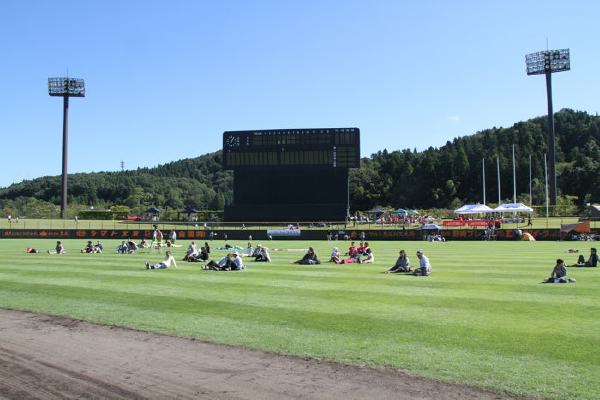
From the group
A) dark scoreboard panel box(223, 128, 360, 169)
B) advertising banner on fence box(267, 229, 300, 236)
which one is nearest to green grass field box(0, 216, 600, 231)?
advertising banner on fence box(267, 229, 300, 236)

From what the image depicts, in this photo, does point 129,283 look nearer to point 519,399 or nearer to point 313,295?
point 313,295

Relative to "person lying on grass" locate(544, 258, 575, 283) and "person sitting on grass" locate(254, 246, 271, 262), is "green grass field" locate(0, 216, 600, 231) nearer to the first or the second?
"person sitting on grass" locate(254, 246, 271, 262)

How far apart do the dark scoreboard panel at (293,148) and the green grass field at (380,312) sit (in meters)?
44.7

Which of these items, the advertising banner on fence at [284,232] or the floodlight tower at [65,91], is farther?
the floodlight tower at [65,91]

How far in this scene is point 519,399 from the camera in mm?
7590

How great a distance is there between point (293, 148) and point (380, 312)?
187ft

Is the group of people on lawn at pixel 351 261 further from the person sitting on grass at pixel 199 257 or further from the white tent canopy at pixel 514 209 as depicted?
the white tent canopy at pixel 514 209

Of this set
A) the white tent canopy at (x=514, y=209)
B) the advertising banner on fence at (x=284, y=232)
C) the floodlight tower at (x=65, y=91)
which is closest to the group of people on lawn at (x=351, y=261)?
the advertising banner on fence at (x=284, y=232)

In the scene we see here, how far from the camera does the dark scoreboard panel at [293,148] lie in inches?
2702

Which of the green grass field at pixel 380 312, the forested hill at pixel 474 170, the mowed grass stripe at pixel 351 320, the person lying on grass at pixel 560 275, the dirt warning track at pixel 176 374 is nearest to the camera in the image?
the dirt warning track at pixel 176 374

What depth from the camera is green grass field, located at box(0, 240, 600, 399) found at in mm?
9256

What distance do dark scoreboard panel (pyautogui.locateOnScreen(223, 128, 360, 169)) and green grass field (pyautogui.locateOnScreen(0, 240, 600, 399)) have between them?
44653mm

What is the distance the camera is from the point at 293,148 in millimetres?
69938

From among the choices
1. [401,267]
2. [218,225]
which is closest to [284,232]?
[218,225]
